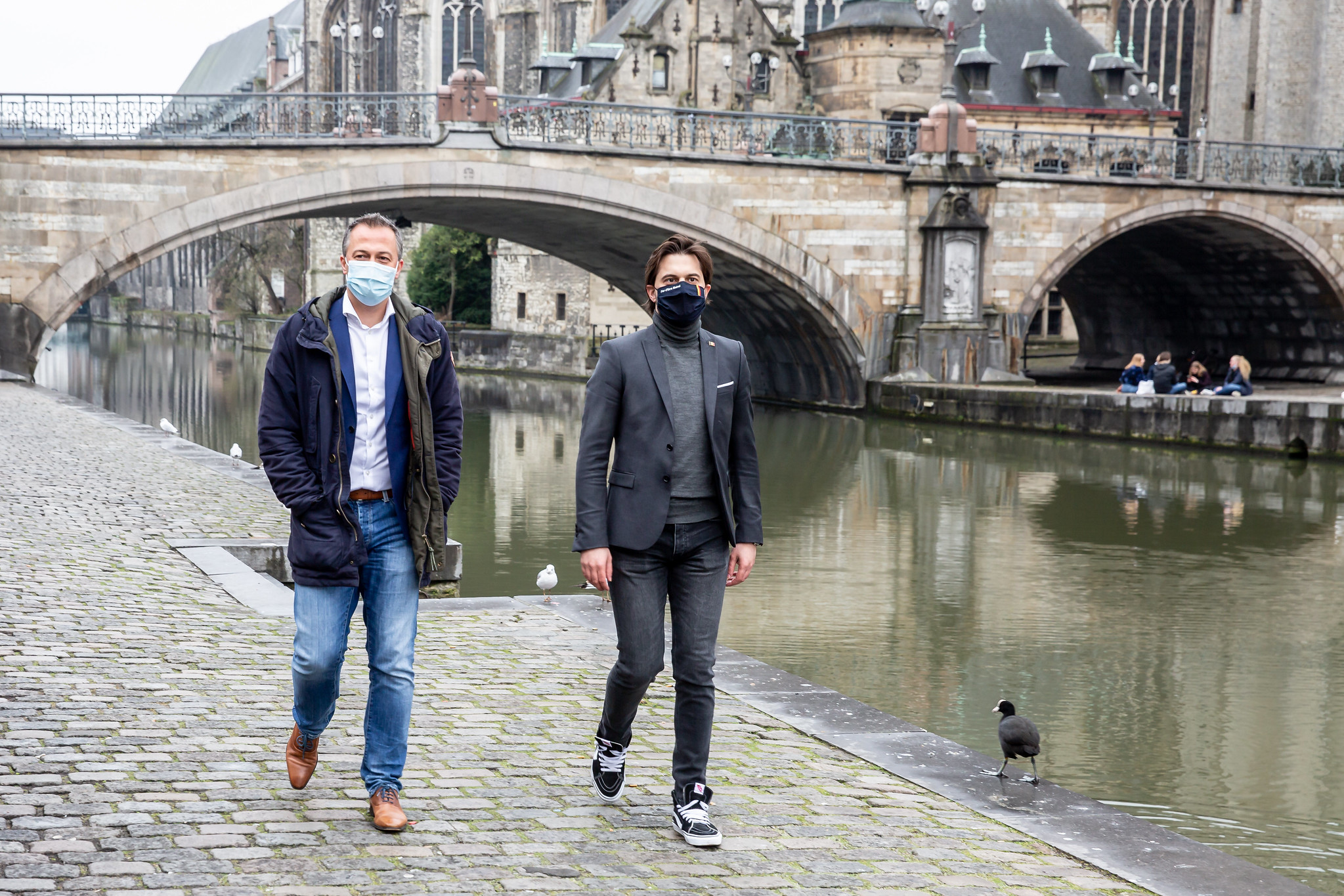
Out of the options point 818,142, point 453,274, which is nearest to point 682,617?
point 818,142

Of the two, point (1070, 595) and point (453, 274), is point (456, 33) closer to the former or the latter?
point (453, 274)

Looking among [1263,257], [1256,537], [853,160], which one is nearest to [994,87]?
[1263,257]

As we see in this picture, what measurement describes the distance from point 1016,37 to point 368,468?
43.2 m

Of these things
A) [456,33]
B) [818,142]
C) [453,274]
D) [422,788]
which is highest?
[456,33]

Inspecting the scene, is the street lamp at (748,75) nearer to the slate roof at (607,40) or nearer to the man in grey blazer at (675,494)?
the slate roof at (607,40)

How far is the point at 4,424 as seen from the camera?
14.5 m

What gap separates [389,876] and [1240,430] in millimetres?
17233

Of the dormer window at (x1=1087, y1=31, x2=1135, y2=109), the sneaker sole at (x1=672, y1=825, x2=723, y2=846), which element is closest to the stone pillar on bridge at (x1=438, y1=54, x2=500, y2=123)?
the sneaker sole at (x1=672, y1=825, x2=723, y2=846)

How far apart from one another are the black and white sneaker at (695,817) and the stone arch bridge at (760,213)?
19.3 meters

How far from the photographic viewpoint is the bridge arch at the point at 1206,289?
27062 mm

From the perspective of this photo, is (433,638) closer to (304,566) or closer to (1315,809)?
(304,566)

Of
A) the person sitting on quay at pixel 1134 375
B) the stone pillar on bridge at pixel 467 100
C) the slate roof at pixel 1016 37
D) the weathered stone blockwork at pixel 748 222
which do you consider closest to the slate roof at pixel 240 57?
the slate roof at pixel 1016 37

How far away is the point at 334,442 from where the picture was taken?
11.9 feet

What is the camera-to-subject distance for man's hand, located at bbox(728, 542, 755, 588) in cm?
385
